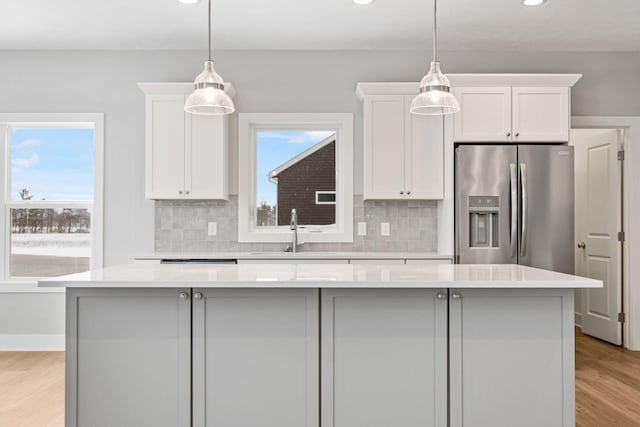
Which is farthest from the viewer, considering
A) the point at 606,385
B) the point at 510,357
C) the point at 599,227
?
the point at 599,227

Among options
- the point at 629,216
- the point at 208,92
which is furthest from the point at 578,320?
the point at 208,92

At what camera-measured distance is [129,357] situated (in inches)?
89.5

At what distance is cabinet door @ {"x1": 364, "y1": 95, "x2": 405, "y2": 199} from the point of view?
14.4 ft

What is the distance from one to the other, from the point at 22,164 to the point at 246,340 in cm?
361

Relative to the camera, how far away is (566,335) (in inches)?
89.7

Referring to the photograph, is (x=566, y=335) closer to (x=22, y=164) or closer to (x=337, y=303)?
(x=337, y=303)

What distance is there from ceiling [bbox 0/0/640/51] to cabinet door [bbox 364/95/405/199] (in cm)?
62

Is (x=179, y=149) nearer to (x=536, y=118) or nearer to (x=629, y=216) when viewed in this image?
(x=536, y=118)

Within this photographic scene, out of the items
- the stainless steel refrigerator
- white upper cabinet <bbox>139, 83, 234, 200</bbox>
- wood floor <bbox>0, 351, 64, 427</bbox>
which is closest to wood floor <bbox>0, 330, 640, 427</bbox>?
wood floor <bbox>0, 351, 64, 427</bbox>

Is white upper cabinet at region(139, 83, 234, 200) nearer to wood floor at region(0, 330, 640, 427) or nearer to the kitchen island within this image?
wood floor at region(0, 330, 640, 427)

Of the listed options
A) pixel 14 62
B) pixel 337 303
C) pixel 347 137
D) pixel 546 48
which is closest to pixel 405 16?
pixel 347 137

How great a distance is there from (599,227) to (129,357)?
4.52 meters

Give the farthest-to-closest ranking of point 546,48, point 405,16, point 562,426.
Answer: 1. point 546,48
2. point 405,16
3. point 562,426

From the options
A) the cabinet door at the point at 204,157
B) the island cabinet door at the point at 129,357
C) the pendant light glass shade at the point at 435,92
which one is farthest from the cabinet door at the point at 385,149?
the island cabinet door at the point at 129,357
